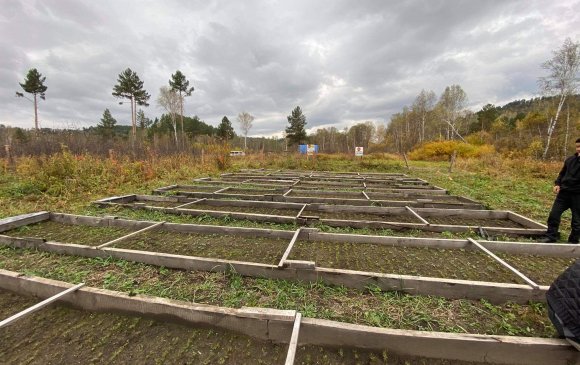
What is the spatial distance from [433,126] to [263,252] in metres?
39.9

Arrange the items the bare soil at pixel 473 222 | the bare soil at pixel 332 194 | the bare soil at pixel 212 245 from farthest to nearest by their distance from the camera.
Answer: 1. the bare soil at pixel 332 194
2. the bare soil at pixel 473 222
3. the bare soil at pixel 212 245

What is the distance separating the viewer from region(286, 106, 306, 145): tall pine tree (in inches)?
1507

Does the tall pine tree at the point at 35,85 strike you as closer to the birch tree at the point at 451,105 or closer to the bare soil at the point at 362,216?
the bare soil at the point at 362,216

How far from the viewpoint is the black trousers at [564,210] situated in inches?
140

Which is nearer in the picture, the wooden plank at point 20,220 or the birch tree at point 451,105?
the wooden plank at point 20,220

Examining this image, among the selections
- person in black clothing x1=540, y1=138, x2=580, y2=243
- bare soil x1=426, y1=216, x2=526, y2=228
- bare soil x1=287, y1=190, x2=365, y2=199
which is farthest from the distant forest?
person in black clothing x1=540, y1=138, x2=580, y2=243

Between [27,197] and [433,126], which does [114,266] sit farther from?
[433,126]

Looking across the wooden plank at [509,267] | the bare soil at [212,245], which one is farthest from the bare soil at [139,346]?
the wooden plank at [509,267]

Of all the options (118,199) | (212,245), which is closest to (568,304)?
(212,245)

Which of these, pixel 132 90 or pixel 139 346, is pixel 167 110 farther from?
pixel 139 346

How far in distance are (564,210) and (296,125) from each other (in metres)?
36.2

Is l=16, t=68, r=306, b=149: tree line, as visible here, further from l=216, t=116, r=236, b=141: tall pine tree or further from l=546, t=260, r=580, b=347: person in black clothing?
l=546, t=260, r=580, b=347: person in black clothing

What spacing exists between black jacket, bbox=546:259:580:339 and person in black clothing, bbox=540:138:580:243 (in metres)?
2.89

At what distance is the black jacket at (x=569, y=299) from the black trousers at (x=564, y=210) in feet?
9.55
